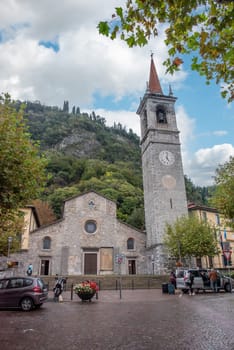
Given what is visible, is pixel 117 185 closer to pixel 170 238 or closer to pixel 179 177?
pixel 179 177

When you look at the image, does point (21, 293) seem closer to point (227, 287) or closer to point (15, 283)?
point (15, 283)

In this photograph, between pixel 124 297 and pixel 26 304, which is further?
pixel 124 297

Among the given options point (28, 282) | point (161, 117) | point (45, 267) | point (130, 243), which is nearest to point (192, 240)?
point (130, 243)

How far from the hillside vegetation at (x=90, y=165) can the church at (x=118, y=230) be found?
10012 mm

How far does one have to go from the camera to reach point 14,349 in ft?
17.2

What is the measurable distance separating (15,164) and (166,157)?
26.3 meters

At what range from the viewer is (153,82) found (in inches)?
1524

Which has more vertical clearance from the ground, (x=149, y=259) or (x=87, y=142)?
(x=87, y=142)

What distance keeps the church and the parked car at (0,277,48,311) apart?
1908 cm

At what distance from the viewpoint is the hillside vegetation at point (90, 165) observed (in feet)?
180

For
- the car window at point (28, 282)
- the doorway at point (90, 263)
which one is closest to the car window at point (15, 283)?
the car window at point (28, 282)

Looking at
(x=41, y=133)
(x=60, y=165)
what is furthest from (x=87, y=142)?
(x=60, y=165)

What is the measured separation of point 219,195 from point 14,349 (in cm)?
1347

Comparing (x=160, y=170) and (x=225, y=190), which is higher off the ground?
(x=160, y=170)
